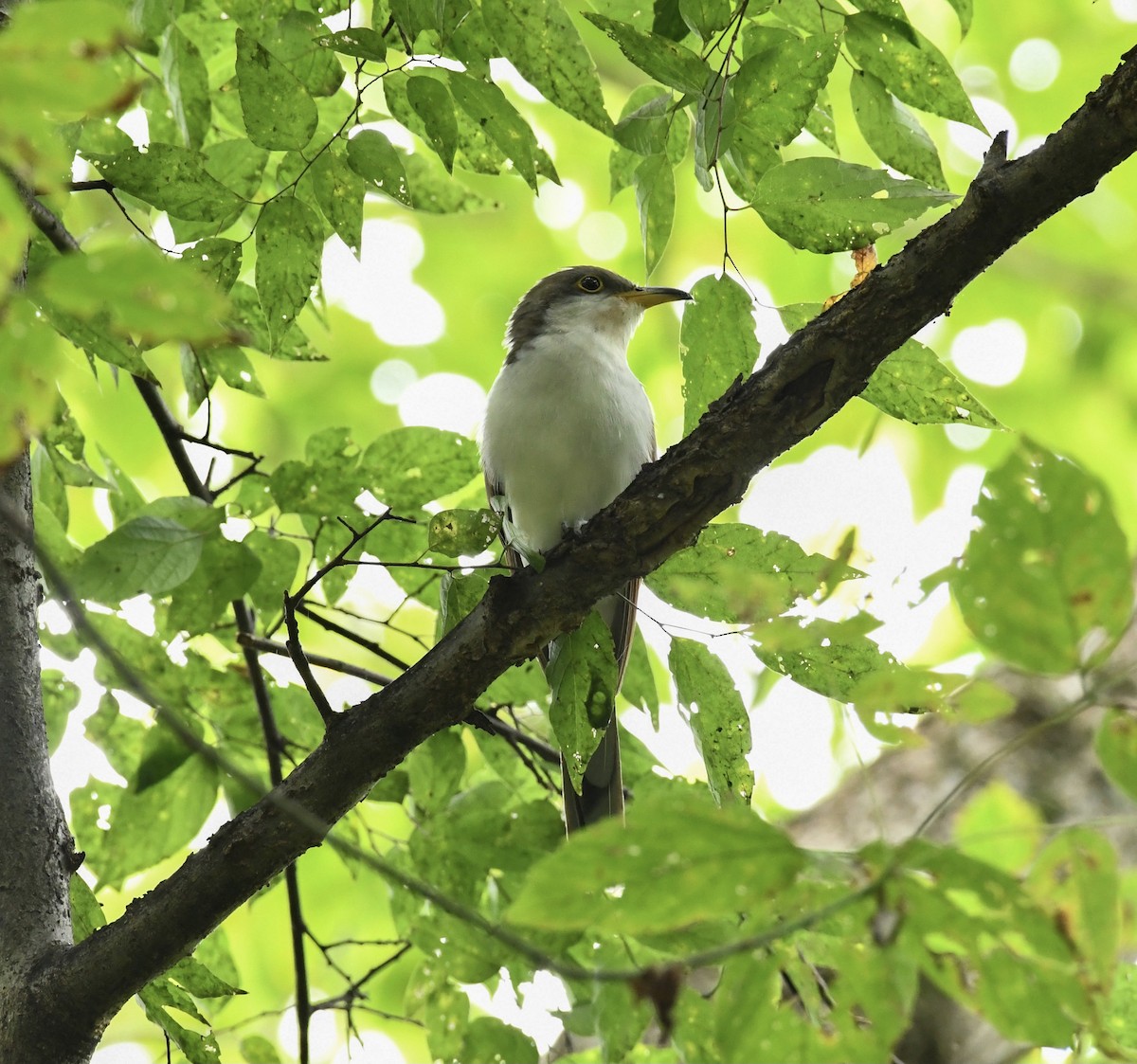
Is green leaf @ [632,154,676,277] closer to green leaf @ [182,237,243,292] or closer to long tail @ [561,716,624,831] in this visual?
green leaf @ [182,237,243,292]

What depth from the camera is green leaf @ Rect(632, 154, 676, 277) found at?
2.92m

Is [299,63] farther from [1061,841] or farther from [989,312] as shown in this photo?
[989,312]

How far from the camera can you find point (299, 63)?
2865mm

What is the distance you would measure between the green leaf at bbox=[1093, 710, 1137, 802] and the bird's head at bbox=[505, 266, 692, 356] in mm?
4265

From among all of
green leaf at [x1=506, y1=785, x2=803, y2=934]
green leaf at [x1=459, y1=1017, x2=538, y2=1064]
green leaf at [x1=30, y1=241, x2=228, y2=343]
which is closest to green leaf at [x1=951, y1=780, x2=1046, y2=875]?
green leaf at [x1=459, y1=1017, x2=538, y2=1064]

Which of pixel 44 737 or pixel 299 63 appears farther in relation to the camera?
pixel 44 737

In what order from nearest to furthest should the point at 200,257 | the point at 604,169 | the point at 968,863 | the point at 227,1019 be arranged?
1. the point at 968,863
2. the point at 200,257
3. the point at 227,1019
4. the point at 604,169

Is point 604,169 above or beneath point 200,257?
above

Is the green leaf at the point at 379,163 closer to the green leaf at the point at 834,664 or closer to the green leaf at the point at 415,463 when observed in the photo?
the green leaf at the point at 415,463

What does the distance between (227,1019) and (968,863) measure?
6843 mm

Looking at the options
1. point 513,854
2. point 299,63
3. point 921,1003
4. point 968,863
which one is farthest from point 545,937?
point 921,1003

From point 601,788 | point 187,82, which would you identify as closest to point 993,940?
point 601,788

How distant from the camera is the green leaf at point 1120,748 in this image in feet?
5.12

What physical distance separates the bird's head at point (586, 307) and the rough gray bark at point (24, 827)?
291cm
